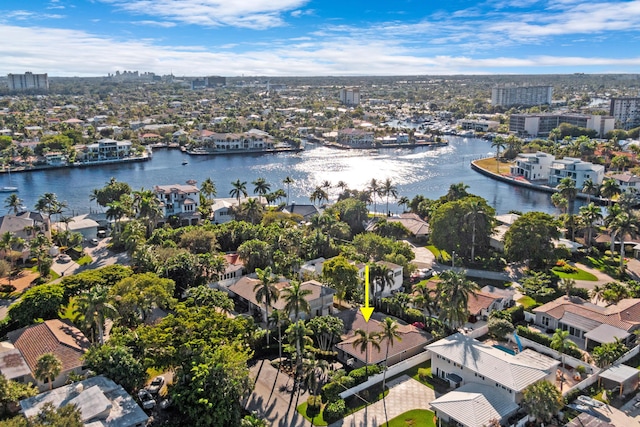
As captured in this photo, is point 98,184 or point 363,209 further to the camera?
point 98,184

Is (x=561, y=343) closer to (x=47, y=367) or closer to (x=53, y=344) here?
(x=47, y=367)

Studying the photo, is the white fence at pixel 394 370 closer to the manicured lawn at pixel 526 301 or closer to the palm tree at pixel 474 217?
the manicured lawn at pixel 526 301

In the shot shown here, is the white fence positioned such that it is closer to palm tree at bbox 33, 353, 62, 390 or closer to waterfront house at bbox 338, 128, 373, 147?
palm tree at bbox 33, 353, 62, 390

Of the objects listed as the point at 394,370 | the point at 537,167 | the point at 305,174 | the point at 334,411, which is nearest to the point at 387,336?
the point at 394,370

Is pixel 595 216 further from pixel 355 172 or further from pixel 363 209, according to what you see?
pixel 355 172

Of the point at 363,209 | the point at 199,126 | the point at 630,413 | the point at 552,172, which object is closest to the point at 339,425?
the point at 630,413

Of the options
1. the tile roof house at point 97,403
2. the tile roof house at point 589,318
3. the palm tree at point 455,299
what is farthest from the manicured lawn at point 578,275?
the tile roof house at point 97,403
